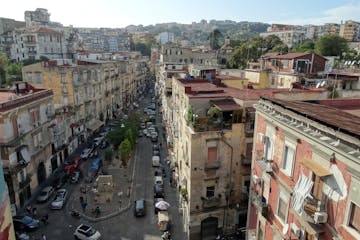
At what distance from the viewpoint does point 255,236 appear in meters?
22.7

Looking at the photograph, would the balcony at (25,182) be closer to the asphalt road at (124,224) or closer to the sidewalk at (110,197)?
the asphalt road at (124,224)

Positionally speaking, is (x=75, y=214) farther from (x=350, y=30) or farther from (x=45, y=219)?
(x=350, y=30)

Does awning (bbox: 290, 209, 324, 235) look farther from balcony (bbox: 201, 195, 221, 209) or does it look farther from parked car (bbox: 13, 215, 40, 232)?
parked car (bbox: 13, 215, 40, 232)

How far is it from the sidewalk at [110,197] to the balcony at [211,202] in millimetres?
12639

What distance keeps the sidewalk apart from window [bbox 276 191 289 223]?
77.3 feet

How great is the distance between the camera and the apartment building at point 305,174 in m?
12.3

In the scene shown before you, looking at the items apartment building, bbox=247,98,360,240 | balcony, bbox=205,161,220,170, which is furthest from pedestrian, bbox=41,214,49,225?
apartment building, bbox=247,98,360,240

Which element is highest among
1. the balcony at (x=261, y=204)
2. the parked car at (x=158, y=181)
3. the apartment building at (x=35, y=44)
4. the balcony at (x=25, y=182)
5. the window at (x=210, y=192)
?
the apartment building at (x=35, y=44)

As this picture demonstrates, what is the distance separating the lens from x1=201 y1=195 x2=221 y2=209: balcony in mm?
29312

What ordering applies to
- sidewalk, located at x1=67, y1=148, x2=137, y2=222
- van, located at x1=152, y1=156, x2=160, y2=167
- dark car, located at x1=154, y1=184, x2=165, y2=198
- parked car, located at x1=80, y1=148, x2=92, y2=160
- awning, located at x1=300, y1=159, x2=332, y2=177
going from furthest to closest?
parked car, located at x1=80, y1=148, x2=92, y2=160, van, located at x1=152, y1=156, x2=160, y2=167, dark car, located at x1=154, y1=184, x2=165, y2=198, sidewalk, located at x1=67, y1=148, x2=137, y2=222, awning, located at x1=300, y1=159, x2=332, y2=177

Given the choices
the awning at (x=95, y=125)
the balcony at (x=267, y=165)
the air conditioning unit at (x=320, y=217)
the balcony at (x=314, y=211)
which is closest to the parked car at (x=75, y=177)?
the awning at (x=95, y=125)

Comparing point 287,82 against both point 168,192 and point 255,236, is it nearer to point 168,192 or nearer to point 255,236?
point 168,192

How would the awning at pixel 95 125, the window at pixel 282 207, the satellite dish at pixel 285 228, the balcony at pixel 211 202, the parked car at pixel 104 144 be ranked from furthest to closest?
the awning at pixel 95 125, the parked car at pixel 104 144, the balcony at pixel 211 202, the window at pixel 282 207, the satellite dish at pixel 285 228

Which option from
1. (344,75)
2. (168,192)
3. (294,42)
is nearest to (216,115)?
(168,192)
